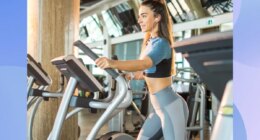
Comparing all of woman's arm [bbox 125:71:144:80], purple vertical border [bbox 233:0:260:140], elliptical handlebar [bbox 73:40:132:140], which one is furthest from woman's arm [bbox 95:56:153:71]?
purple vertical border [bbox 233:0:260:140]

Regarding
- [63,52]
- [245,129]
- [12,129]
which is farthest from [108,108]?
[63,52]

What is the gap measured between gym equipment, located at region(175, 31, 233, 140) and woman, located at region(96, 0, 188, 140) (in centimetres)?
131

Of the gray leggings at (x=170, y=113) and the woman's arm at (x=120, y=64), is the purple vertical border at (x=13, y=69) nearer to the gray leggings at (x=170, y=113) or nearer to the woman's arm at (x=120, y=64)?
the woman's arm at (x=120, y=64)

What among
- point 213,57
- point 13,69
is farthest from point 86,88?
point 213,57

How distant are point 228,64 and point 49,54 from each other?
419 centimetres

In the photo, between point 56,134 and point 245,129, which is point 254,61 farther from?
point 56,134

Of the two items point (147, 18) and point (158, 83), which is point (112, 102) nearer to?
point (158, 83)

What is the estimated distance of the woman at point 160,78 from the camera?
255 cm

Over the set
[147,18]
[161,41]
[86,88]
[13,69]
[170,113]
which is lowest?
[170,113]

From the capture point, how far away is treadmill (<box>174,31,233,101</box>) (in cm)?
101

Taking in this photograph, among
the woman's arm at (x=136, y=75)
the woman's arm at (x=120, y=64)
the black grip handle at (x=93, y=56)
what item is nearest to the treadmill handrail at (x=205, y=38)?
the woman's arm at (x=120, y=64)

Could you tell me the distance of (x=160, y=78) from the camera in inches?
103

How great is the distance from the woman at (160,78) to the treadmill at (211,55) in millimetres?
1317

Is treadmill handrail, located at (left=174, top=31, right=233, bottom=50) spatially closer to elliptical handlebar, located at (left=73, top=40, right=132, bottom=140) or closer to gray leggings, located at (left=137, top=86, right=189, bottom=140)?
elliptical handlebar, located at (left=73, top=40, right=132, bottom=140)
